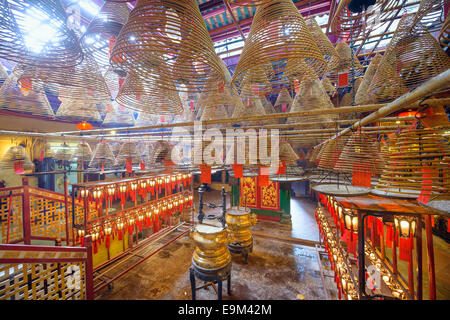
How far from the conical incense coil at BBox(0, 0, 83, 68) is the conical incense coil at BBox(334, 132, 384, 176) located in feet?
8.54

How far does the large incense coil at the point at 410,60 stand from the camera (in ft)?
6.18

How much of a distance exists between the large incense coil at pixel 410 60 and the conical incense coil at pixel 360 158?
0.88 m

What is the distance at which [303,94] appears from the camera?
350 centimetres

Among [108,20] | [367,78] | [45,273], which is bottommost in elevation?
[45,273]

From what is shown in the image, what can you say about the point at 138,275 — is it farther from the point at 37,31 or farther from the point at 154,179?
the point at 37,31

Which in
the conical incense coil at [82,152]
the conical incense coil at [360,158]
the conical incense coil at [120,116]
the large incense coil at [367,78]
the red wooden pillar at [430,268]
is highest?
the large incense coil at [367,78]

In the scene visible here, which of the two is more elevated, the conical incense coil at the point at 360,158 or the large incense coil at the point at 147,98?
the large incense coil at the point at 147,98

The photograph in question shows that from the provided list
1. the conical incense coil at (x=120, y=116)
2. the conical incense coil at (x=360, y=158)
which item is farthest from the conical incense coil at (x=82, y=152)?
the conical incense coil at (x=360, y=158)

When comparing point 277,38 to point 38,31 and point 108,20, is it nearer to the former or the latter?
point 38,31

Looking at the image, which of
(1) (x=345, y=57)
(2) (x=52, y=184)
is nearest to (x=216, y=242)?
(1) (x=345, y=57)

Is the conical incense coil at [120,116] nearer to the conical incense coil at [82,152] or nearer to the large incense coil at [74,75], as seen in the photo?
the conical incense coil at [82,152]

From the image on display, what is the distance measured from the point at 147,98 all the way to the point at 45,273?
8.70 ft

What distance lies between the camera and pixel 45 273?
2.21 metres

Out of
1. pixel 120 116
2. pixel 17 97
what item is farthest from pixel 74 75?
pixel 120 116
